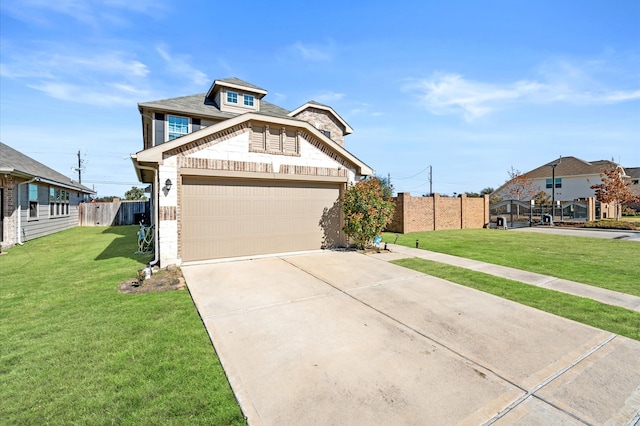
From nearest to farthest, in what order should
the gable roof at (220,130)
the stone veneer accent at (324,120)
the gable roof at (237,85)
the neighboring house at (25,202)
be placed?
the gable roof at (220,130)
the neighboring house at (25,202)
the gable roof at (237,85)
the stone veneer accent at (324,120)

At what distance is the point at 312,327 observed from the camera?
3.97 metres

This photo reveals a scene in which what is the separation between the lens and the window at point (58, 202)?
15697 millimetres

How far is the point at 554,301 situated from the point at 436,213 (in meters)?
14.0

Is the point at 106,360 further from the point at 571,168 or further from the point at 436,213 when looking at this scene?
the point at 571,168

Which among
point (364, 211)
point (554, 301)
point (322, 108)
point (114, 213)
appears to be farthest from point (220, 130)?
point (114, 213)

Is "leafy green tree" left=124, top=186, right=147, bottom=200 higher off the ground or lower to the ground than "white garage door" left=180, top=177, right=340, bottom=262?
higher

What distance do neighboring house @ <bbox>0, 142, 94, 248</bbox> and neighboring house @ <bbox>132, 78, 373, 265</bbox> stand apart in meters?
6.77

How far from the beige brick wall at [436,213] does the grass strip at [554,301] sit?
973 centimetres

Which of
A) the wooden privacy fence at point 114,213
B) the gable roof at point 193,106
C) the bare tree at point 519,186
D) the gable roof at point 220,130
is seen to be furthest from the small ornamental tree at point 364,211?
the bare tree at point 519,186

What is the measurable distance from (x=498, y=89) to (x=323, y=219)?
30.3 feet

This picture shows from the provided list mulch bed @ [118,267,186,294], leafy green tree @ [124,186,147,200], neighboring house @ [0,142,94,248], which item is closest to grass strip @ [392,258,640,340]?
mulch bed @ [118,267,186,294]

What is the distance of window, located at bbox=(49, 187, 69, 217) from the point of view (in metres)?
15.7

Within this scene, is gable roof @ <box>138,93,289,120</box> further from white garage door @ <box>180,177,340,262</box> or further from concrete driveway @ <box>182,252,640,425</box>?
concrete driveway @ <box>182,252,640,425</box>

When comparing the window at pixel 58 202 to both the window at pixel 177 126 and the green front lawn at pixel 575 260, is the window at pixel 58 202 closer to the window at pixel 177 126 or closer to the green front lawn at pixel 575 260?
the window at pixel 177 126
